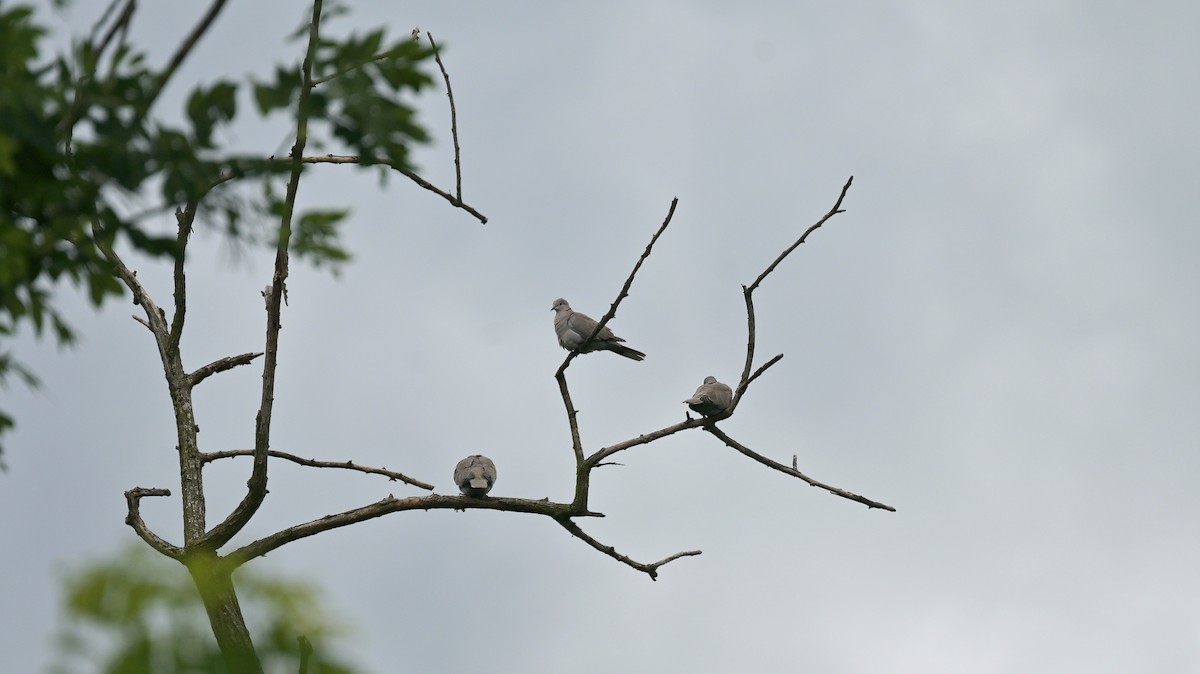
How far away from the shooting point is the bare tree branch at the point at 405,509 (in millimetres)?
8961

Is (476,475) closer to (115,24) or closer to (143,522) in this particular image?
(143,522)

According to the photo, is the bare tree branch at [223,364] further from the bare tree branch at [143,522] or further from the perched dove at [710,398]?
the perched dove at [710,398]

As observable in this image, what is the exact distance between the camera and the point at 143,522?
9.67 metres

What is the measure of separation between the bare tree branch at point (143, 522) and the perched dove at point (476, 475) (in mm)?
3834

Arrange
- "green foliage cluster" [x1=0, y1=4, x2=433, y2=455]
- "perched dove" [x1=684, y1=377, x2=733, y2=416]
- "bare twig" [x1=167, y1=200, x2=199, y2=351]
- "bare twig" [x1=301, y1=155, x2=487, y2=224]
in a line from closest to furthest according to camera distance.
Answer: "green foliage cluster" [x1=0, y1=4, x2=433, y2=455], "bare twig" [x1=301, y1=155, x2=487, y2=224], "bare twig" [x1=167, y1=200, x2=199, y2=351], "perched dove" [x1=684, y1=377, x2=733, y2=416]

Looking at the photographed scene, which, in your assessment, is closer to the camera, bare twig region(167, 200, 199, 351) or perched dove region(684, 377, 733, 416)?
bare twig region(167, 200, 199, 351)

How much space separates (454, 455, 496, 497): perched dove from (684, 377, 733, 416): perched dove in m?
2.26

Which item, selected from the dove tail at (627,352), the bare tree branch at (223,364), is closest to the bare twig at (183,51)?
the bare tree branch at (223,364)

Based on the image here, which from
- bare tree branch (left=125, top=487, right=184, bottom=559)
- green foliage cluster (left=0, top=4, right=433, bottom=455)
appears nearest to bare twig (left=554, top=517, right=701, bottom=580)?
bare tree branch (left=125, top=487, right=184, bottom=559)

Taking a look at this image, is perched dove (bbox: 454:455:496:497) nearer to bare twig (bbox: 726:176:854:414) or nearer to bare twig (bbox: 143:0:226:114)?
bare twig (bbox: 726:176:854:414)

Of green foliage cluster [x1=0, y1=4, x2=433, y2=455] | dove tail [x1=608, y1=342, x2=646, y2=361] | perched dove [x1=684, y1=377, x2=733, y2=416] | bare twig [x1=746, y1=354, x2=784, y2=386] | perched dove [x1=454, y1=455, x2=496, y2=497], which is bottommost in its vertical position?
green foliage cluster [x1=0, y1=4, x2=433, y2=455]

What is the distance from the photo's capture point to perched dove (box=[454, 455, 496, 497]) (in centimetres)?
1314

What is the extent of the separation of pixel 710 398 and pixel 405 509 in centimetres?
446

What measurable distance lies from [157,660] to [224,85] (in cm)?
186
